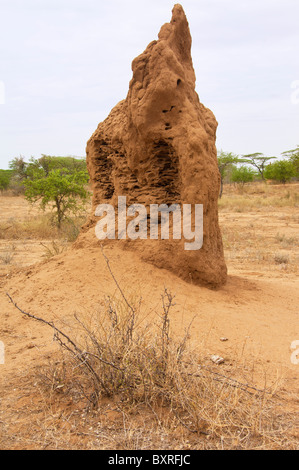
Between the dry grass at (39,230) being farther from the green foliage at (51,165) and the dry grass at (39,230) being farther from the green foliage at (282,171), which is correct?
the green foliage at (282,171)

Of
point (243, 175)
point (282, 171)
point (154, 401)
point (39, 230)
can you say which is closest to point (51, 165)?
point (39, 230)

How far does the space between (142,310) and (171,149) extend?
2.02 meters

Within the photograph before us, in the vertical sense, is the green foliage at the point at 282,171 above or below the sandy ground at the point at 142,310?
above

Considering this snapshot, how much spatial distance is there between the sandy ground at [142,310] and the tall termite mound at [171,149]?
26 centimetres

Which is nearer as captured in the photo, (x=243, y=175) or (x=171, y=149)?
(x=171, y=149)

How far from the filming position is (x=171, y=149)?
15.4ft

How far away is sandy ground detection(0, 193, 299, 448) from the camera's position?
2.81 metres

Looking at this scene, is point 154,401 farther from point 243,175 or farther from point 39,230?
point 243,175

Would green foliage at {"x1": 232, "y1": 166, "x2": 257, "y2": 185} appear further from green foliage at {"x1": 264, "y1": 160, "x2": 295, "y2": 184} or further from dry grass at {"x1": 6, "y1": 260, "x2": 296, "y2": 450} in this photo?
dry grass at {"x1": 6, "y1": 260, "x2": 296, "y2": 450}

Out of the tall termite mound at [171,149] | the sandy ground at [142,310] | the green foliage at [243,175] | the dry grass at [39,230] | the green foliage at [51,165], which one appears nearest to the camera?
the sandy ground at [142,310]

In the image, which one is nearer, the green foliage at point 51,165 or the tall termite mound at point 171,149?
the tall termite mound at point 171,149

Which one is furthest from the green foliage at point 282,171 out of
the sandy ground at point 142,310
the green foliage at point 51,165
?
the sandy ground at point 142,310

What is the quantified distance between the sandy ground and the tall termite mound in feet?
0.87

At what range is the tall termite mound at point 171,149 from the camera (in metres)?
4.43
